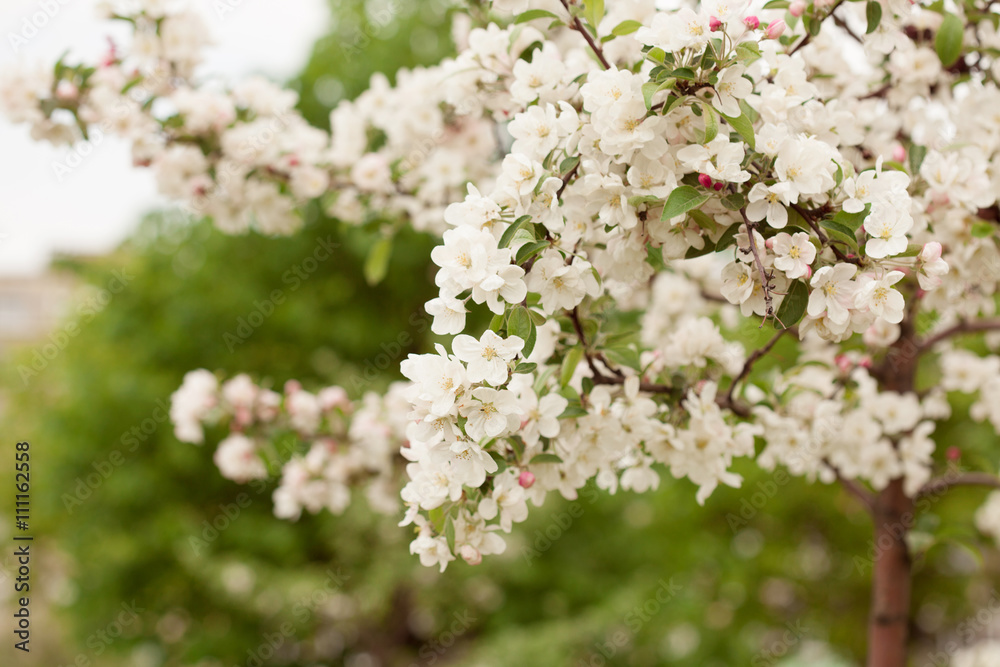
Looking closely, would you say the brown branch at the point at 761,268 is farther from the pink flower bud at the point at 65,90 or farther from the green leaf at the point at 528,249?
the pink flower bud at the point at 65,90

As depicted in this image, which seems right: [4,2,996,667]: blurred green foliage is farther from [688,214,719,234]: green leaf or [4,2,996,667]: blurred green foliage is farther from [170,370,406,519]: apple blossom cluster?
[688,214,719,234]: green leaf

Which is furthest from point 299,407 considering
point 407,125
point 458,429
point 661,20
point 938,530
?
point 938,530

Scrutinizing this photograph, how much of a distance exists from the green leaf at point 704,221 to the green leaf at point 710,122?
5.6 inches

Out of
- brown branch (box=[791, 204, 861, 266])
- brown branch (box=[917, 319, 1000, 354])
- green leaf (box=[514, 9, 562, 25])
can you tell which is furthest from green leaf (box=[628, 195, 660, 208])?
brown branch (box=[917, 319, 1000, 354])

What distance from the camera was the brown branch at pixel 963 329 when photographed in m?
2.03

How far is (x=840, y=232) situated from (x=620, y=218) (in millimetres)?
338

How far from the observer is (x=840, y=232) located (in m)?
1.10

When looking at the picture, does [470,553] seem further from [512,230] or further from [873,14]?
[873,14]

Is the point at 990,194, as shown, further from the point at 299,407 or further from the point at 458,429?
the point at 299,407

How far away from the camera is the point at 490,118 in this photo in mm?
2207

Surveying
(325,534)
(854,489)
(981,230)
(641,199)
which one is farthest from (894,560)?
(325,534)

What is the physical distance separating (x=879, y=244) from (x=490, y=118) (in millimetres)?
1384

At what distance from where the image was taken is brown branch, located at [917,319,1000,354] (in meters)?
2.03

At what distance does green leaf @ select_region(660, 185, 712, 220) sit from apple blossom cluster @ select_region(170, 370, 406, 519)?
1558 mm
